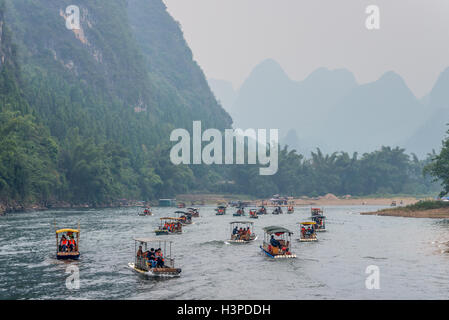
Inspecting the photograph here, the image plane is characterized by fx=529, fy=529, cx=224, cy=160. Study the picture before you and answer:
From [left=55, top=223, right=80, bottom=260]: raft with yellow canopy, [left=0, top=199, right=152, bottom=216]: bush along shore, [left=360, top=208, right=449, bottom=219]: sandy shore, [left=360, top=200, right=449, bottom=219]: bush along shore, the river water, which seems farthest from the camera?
[left=0, top=199, right=152, bottom=216]: bush along shore

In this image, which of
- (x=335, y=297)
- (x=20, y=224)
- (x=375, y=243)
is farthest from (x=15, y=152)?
(x=335, y=297)

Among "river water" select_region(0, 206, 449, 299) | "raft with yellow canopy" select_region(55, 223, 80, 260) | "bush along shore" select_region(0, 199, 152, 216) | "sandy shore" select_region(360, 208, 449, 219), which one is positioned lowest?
"river water" select_region(0, 206, 449, 299)

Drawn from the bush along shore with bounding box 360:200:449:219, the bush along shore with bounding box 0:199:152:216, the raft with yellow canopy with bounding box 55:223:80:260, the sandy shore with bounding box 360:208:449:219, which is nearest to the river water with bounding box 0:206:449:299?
the raft with yellow canopy with bounding box 55:223:80:260

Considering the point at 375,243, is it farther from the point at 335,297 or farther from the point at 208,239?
the point at 335,297

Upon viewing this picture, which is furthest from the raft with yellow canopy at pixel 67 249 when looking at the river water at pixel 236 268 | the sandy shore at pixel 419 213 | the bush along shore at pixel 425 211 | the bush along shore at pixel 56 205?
the bush along shore at pixel 425 211

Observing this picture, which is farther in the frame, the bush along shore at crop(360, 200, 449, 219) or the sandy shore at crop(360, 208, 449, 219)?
the bush along shore at crop(360, 200, 449, 219)

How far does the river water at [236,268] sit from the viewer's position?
37125 millimetres

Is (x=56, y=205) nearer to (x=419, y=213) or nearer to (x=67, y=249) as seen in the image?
(x=419, y=213)

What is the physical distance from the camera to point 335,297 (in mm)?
35844

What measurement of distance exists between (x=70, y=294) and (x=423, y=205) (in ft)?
296

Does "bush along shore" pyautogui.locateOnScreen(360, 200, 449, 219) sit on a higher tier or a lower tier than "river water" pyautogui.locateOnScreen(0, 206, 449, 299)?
higher

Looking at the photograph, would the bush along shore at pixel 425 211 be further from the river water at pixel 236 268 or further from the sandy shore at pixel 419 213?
the river water at pixel 236 268

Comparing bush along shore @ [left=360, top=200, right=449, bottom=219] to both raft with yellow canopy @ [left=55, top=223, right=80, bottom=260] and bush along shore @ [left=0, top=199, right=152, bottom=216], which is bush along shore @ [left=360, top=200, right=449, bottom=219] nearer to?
raft with yellow canopy @ [left=55, top=223, right=80, bottom=260]

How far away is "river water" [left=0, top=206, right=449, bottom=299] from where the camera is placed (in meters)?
37.1
